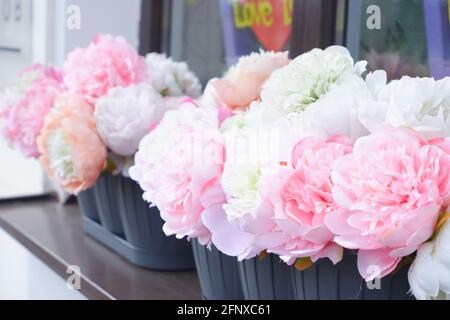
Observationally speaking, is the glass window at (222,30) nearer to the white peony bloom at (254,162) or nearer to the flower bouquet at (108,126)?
the flower bouquet at (108,126)

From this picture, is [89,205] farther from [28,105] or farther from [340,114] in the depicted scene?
[340,114]

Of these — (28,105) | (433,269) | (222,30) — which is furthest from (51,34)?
(433,269)

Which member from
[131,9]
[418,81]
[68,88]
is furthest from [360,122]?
[131,9]

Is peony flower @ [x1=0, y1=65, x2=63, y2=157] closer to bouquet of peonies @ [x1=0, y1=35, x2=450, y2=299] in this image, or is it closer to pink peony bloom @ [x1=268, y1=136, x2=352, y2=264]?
bouquet of peonies @ [x1=0, y1=35, x2=450, y2=299]

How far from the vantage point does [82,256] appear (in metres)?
0.91

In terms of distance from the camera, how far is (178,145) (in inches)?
21.7

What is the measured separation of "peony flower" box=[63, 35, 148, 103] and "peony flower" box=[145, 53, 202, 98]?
25mm

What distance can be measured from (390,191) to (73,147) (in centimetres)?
48

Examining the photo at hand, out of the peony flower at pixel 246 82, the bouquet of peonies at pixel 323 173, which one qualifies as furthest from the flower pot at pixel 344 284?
the peony flower at pixel 246 82

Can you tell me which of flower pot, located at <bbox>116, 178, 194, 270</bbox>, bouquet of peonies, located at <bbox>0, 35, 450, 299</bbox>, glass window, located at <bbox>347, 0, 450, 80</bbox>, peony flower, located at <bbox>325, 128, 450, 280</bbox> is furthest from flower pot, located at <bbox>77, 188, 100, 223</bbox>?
peony flower, located at <bbox>325, 128, 450, 280</bbox>

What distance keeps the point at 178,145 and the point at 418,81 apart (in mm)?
225

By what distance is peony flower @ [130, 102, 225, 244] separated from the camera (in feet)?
1.74

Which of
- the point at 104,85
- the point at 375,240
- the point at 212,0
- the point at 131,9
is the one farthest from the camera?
the point at 131,9

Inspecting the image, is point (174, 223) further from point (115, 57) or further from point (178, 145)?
point (115, 57)
